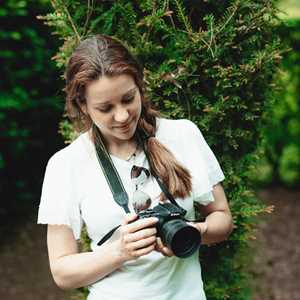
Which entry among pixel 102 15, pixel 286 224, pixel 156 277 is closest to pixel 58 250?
pixel 156 277

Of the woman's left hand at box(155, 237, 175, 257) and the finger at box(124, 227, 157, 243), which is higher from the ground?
the finger at box(124, 227, 157, 243)

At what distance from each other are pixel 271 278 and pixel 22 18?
143 inches

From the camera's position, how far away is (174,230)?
2072mm

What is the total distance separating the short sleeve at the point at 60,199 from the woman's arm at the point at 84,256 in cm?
4

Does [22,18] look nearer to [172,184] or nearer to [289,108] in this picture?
[289,108]

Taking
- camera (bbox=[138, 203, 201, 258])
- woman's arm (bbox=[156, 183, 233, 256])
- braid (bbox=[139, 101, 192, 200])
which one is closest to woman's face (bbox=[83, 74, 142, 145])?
braid (bbox=[139, 101, 192, 200])

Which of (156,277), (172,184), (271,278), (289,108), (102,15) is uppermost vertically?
(102,15)

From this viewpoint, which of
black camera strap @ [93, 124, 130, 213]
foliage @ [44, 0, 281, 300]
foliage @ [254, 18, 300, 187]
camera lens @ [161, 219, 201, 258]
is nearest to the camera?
camera lens @ [161, 219, 201, 258]

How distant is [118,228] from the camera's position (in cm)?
230

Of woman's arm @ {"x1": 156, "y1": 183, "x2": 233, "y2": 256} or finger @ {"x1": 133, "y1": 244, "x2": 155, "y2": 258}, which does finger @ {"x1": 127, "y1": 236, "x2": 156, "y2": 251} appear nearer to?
finger @ {"x1": 133, "y1": 244, "x2": 155, "y2": 258}

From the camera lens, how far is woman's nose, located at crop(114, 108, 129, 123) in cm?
228

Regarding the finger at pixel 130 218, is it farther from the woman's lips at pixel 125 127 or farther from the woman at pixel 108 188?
the woman's lips at pixel 125 127

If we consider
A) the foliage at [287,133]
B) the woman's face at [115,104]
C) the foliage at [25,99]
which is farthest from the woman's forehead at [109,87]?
the foliage at [287,133]

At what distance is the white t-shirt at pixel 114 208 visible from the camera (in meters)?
2.32
